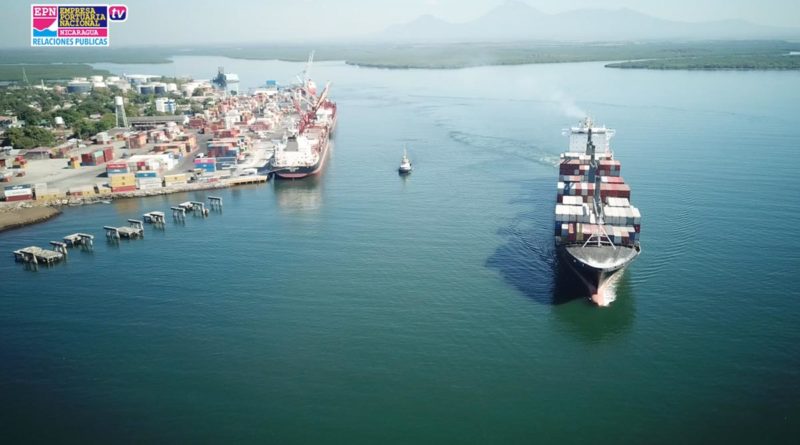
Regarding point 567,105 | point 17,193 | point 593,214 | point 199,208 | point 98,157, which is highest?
point 567,105

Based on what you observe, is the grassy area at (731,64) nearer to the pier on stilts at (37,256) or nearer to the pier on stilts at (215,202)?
the pier on stilts at (215,202)

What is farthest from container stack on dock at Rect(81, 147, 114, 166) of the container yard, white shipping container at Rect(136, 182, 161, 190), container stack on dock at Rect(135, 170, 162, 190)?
white shipping container at Rect(136, 182, 161, 190)

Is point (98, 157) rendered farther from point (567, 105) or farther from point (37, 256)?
point (567, 105)

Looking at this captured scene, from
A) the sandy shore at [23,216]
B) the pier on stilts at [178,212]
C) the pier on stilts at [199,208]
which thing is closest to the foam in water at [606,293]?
the pier on stilts at [199,208]

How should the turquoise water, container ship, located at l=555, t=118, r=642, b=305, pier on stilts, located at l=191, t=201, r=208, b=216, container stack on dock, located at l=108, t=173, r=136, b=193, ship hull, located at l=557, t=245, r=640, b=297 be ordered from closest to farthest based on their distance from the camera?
1. the turquoise water
2. ship hull, located at l=557, t=245, r=640, b=297
3. container ship, located at l=555, t=118, r=642, b=305
4. pier on stilts, located at l=191, t=201, r=208, b=216
5. container stack on dock, located at l=108, t=173, r=136, b=193

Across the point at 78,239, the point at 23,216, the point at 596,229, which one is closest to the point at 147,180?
the point at 23,216

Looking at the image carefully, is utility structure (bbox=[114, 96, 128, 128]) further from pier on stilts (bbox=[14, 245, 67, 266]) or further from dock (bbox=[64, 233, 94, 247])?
pier on stilts (bbox=[14, 245, 67, 266])

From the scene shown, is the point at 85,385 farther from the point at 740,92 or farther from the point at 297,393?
the point at 740,92
